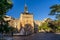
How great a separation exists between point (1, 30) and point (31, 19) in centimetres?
461

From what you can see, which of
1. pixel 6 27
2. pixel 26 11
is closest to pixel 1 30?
pixel 6 27

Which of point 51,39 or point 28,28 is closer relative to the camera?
point 51,39

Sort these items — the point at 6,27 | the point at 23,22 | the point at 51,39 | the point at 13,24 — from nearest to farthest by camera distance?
the point at 51,39 < the point at 6,27 < the point at 23,22 < the point at 13,24

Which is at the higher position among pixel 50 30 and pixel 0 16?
pixel 0 16

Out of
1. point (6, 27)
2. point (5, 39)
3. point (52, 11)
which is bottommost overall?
point (5, 39)

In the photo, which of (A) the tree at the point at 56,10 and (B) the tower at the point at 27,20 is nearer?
(A) the tree at the point at 56,10

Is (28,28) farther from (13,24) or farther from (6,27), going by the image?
(6,27)

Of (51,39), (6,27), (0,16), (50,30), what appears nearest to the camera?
(51,39)

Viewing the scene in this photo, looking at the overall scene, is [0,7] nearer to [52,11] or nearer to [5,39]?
[5,39]

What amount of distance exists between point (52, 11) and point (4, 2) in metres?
3.12

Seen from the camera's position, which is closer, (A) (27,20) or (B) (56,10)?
(B) (56,10)

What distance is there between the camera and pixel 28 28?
46.0 ft

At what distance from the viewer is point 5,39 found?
10.2 m

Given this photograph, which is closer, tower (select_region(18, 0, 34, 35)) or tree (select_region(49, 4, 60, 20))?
tree (select_region(49, 4, 60, 20))
